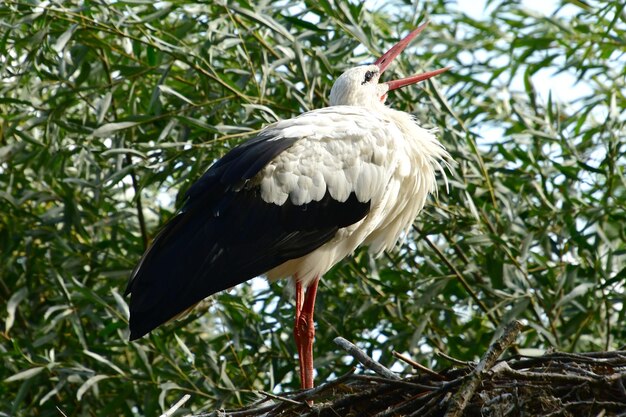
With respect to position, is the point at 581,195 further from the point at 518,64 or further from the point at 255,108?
the point at 255,108

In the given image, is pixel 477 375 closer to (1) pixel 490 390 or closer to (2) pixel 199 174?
(1) pixel 490 390

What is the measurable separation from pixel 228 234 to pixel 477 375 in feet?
4.96

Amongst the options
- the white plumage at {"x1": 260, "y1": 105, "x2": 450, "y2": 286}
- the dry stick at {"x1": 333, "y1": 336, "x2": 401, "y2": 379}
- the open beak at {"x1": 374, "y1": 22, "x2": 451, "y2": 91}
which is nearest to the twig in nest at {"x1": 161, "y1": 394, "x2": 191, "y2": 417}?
the dry stick at {"x1": 333, "y1": 336, "x2": 401, "y2": 379}

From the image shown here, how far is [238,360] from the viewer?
217 inches

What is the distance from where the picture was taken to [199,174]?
18.8 feet

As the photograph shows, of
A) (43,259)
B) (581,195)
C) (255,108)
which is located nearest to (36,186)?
(43,259)

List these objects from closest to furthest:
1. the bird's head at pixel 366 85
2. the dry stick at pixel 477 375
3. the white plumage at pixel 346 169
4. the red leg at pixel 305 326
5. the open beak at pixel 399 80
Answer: the dry stick at pixel 477 375, the white plumage at pixel 346 169, the red leg at pixel 305 326, the bird's head at pixel 366 85, the open beak at pixel 399 80

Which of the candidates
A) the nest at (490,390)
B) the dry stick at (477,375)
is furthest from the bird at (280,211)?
the dry stick at (477,375)

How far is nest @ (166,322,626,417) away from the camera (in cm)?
350

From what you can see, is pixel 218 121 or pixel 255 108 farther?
pixel 218 121

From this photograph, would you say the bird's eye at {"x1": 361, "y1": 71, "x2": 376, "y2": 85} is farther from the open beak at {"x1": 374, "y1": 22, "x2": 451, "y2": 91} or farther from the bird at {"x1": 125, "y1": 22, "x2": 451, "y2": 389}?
the bird at {"x1": 125, "y1": 22, "x2": 451, "y2": 389}

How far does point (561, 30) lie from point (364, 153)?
2.08m

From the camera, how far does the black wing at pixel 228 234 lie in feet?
15.2

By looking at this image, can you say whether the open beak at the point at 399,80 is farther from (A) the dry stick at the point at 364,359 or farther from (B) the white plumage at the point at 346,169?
(A) the dry stick at the point at 364,359
